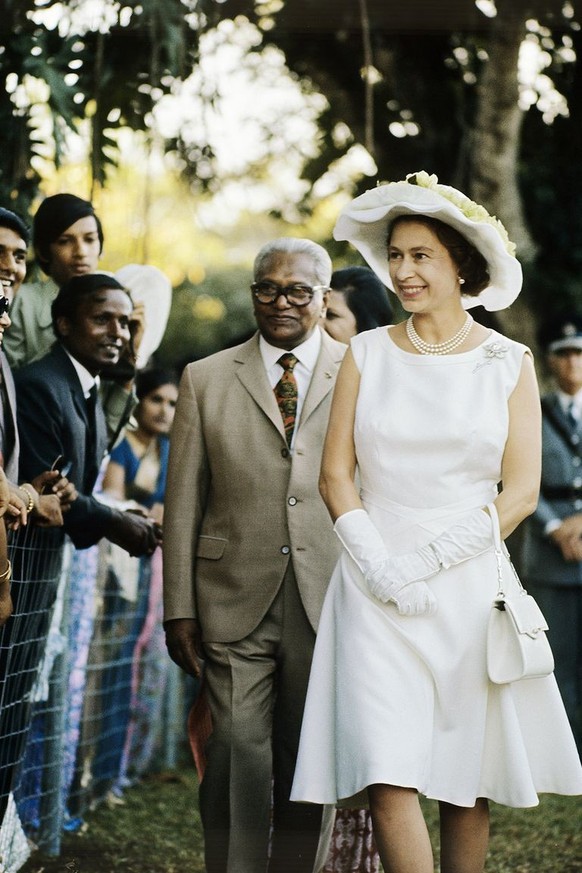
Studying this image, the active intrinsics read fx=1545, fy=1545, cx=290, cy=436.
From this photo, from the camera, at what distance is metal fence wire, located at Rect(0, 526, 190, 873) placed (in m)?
5.60

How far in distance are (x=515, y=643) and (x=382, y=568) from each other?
1.45ft

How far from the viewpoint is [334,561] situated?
18.0 feet

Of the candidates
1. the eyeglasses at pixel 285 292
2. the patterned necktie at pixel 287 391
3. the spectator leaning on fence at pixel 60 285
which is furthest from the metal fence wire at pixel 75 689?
the eyeglasses at pixel 285 292

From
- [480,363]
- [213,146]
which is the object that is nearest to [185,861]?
[480,363]

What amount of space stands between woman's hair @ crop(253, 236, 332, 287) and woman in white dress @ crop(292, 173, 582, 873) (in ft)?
2.22

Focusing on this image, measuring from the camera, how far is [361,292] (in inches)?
271

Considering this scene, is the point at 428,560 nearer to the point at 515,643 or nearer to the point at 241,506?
the point at 515,643

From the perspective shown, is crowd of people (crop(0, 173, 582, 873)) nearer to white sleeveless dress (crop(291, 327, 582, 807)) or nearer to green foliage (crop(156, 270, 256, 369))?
white sleeveless dress (crop(291, 327, 582, 807))

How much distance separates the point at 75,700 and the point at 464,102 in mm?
6472

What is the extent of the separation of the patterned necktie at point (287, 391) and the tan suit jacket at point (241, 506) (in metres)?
0.05

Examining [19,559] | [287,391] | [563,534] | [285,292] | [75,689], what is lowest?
[75,689]

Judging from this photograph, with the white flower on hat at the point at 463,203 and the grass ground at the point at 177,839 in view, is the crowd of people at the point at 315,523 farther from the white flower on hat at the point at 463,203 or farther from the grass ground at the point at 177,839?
the grass ground at the point at 177,839

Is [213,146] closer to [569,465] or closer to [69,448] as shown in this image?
[569,465]

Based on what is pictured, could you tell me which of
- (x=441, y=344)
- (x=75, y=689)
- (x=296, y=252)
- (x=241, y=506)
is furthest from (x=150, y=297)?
(x=441, y=344)
